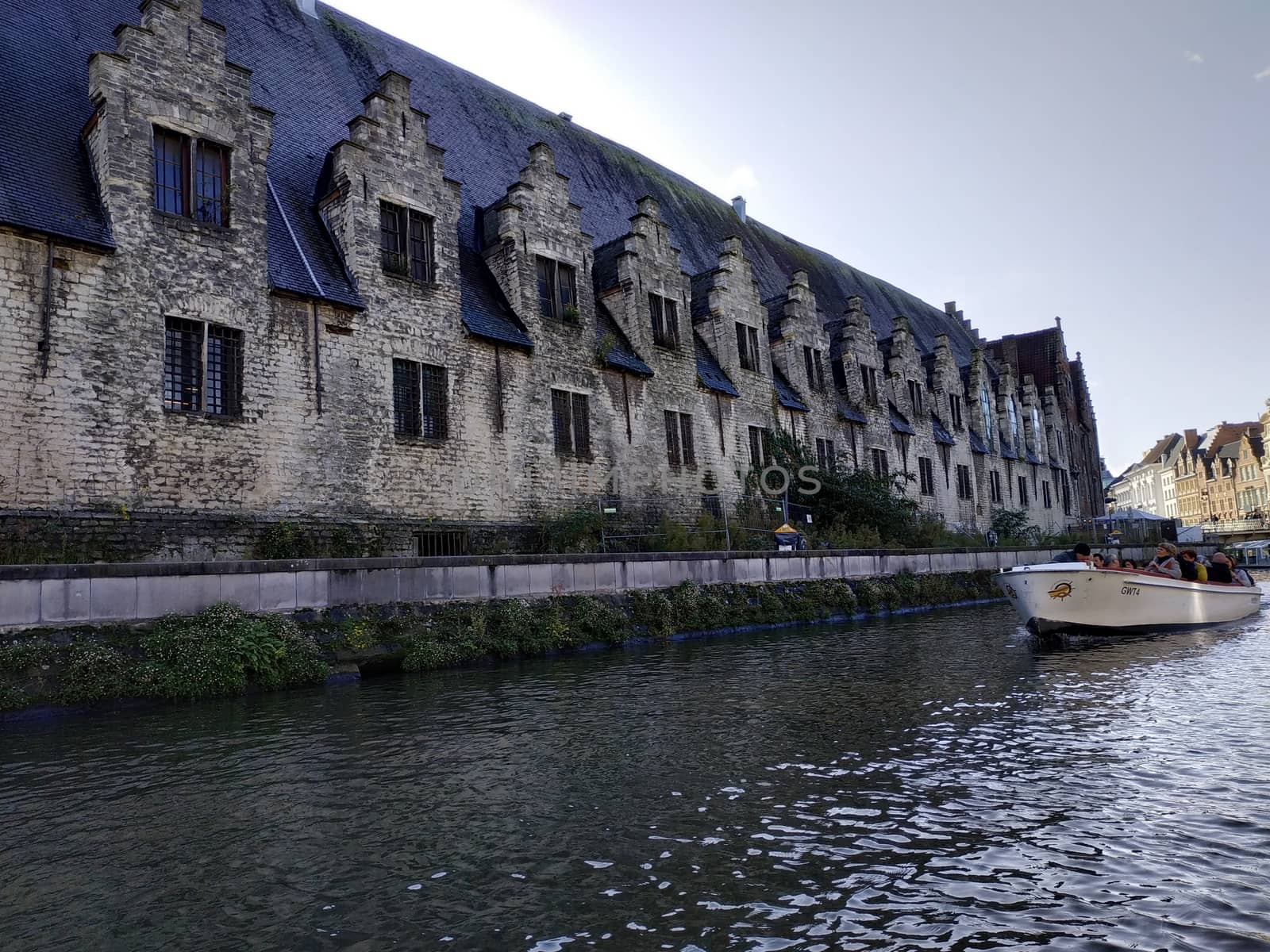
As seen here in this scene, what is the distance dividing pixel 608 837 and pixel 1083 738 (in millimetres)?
4264

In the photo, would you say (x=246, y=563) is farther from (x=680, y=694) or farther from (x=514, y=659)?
(x=680, y=694)

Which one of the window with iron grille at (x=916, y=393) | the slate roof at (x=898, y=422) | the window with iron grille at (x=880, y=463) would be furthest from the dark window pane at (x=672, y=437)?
the window with iron grille at (x=916, y=393)

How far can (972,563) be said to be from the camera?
91.5ft

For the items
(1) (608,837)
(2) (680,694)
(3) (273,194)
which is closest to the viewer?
(1) (608,837)

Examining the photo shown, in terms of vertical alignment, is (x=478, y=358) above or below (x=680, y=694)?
above

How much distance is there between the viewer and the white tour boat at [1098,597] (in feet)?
47.8

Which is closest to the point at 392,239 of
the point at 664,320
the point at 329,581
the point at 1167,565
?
the point at 329,581

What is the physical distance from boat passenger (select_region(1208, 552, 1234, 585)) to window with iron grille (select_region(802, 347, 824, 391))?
51.4 ft

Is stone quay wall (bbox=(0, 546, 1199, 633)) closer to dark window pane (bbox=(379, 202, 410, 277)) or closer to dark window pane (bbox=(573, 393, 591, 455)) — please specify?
dark window pane (bbox=(573, 393, 591, 455))

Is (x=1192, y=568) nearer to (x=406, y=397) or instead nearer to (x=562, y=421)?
(x=562, y=421)

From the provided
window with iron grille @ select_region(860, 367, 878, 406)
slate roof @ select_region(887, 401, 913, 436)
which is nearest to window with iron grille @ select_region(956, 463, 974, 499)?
slate roof @ select_region(887, 401, 913, 436)

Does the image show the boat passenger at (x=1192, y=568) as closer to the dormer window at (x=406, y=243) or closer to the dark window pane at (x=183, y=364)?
the dormer window at (x=406, y=243)

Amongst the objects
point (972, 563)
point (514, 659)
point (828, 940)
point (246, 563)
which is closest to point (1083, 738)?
point (828, 940)

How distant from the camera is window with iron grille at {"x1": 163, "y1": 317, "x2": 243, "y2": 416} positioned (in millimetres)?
14555
